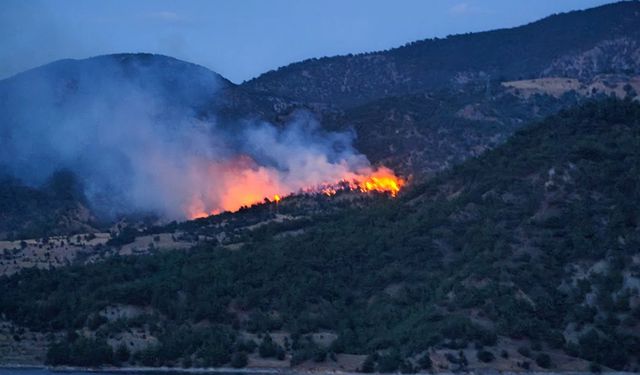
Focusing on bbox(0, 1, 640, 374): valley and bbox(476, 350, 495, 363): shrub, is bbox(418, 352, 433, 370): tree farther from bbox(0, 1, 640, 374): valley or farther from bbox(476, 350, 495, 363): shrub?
bbox(476, 350, 495, 363): shrub

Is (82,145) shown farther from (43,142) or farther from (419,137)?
(419,137)

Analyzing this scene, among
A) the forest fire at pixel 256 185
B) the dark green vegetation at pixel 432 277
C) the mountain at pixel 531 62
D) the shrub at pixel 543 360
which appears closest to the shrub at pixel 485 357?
the dark green vegetation at pixel 432 277

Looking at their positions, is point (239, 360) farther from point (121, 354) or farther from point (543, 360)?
point (543, 360)

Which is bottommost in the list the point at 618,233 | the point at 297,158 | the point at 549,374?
the point at 549,374

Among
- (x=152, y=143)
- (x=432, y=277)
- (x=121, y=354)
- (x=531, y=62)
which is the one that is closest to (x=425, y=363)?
(x=432, y=277)

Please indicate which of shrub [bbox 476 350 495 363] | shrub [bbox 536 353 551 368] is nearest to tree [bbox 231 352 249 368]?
shrub [bbox 476 350 495 363]

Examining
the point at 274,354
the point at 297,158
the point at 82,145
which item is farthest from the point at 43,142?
the point at 274,354
